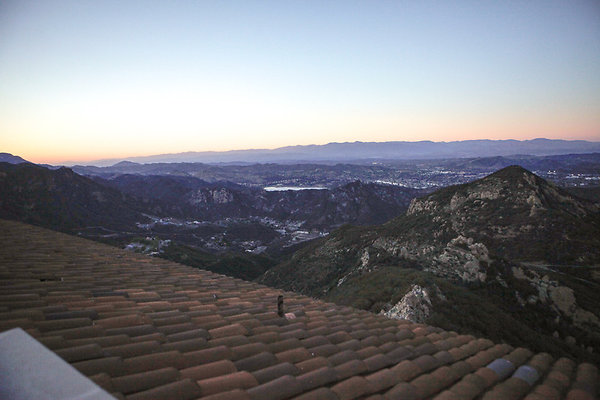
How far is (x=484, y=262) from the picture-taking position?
29.0 meters

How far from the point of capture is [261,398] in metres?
2.67

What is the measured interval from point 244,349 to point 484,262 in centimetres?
3136

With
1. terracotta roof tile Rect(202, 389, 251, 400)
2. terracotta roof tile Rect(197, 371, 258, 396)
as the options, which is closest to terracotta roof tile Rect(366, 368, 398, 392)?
terracotta roof tile Rect(197, 371, 258, 396)

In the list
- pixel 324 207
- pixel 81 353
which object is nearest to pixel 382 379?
pixel 81 353

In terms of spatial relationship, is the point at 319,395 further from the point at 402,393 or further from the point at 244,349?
the point at 244,349

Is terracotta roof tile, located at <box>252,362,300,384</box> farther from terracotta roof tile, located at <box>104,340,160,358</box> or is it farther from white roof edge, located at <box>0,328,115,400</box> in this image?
white roof edge, located at <box>0,328,115,400</box>

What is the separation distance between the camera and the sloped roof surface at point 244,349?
289cm

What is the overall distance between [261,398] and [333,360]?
1.45m

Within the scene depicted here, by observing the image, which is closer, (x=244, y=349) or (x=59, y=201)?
(x=244, y=349)

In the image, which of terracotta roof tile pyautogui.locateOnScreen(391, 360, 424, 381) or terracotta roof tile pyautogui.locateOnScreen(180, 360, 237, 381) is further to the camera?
terracotta roof tile pyautogui.locateOnScreen(391, 360, 424, 381)

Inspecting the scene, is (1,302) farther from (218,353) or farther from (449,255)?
(449,255)

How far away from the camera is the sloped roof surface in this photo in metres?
2.89

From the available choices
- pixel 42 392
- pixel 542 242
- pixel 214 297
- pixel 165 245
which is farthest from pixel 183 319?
pixel 165 245

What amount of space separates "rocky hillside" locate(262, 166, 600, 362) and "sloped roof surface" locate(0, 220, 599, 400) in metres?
12.0
